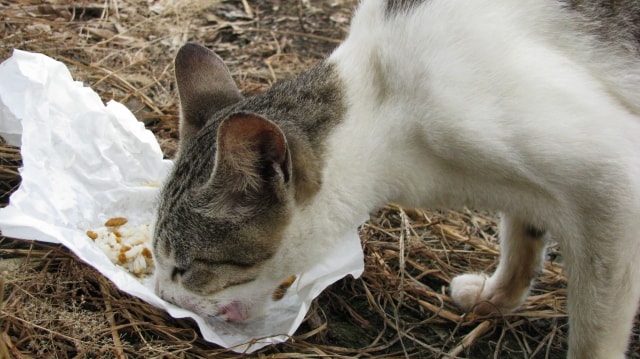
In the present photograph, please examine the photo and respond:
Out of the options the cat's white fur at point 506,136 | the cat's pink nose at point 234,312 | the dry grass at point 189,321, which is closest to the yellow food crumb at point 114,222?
the dry grass at point 189,321

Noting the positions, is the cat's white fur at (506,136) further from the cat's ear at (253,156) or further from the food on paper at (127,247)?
the food on paper at (127,247)

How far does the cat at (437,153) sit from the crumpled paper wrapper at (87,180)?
0.51 ft

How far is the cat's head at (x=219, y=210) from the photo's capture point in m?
1.88

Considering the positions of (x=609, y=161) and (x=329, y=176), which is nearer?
(x=609, y=161)

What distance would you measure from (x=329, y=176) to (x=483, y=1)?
28.3 inches

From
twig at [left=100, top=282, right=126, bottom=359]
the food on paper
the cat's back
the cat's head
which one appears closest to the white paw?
the cat's head

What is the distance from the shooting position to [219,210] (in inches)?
79.4

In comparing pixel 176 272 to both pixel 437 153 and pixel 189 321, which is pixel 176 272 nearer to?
pixel 189 321

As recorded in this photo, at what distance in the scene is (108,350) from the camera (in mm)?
2111

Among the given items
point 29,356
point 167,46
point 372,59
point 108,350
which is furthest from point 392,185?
point 167,46

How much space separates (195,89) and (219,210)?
530 millimetres

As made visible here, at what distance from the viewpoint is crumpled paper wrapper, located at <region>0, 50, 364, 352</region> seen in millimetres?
2264

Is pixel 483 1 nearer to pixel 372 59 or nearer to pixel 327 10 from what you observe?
pixel 372 59

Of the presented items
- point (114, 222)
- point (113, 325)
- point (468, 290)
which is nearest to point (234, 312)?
point (113, 325)
